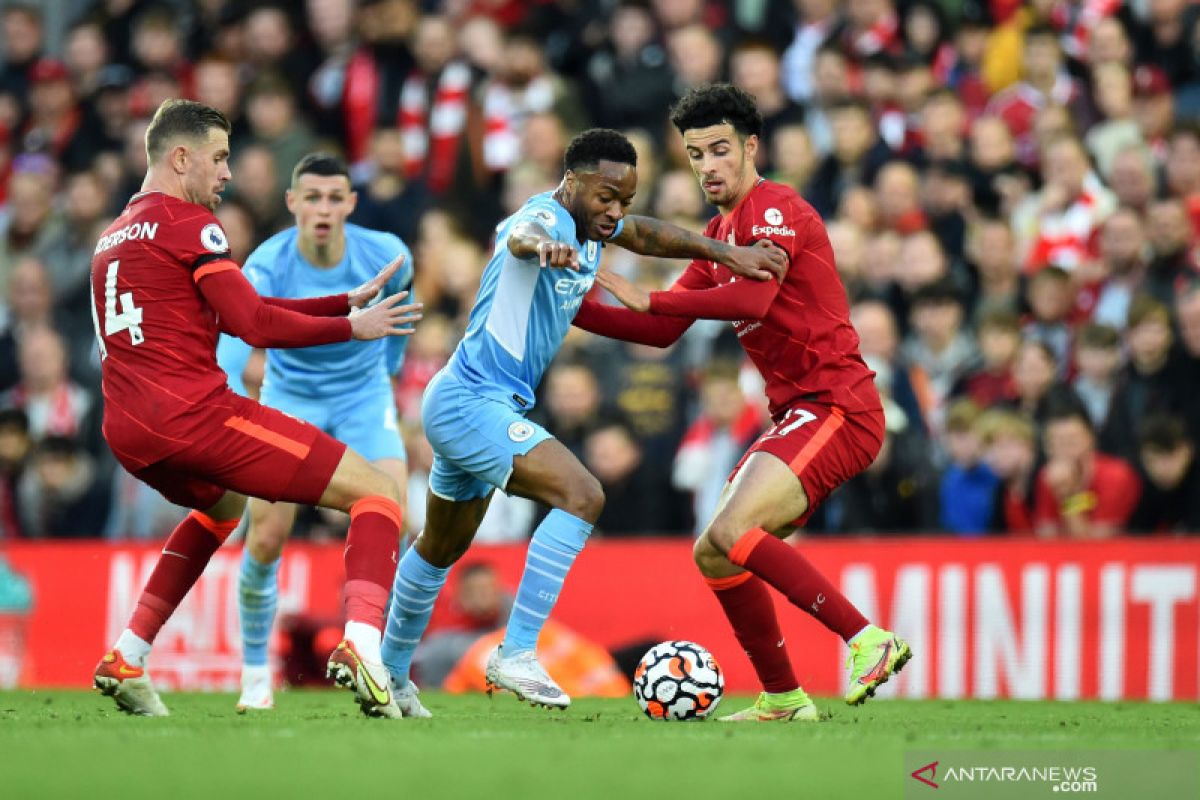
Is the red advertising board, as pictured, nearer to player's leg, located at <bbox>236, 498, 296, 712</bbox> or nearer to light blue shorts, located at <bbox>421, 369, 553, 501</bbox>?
player's leg, located at <bbox>236, 498, 296, 712</bbox>

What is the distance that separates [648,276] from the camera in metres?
13.8

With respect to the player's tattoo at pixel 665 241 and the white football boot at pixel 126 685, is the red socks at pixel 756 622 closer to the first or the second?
the player's tattoo at pixel 665 241

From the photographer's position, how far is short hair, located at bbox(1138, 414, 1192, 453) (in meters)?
11.7

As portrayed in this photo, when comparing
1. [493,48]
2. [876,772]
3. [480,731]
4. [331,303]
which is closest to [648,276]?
[493,48]

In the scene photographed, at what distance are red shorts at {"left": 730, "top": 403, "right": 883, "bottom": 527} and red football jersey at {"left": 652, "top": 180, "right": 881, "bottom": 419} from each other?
0.07 m

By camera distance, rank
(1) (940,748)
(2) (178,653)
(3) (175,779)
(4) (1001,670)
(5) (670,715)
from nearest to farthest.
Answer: (3) (175,779)
(1) (940,748)
(5) (670,715)
(4) (1001,670)
(2) (178,653)

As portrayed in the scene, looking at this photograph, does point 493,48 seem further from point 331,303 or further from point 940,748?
point 940,748

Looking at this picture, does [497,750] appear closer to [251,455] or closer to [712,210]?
[251,455]

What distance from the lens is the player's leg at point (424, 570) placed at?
878 cm

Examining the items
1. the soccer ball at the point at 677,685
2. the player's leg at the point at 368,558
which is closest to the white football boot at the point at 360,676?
the player's leg at the point at 368,558

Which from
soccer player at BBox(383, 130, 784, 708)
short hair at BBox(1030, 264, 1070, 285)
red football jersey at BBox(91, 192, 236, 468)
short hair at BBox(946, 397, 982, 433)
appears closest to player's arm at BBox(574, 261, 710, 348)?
soccer player at BBox(383, 130, 784, 708)

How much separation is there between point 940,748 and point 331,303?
3548 millimetres

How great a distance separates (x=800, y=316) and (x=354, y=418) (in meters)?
2.82

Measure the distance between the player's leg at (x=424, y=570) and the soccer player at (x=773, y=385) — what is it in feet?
3.57
